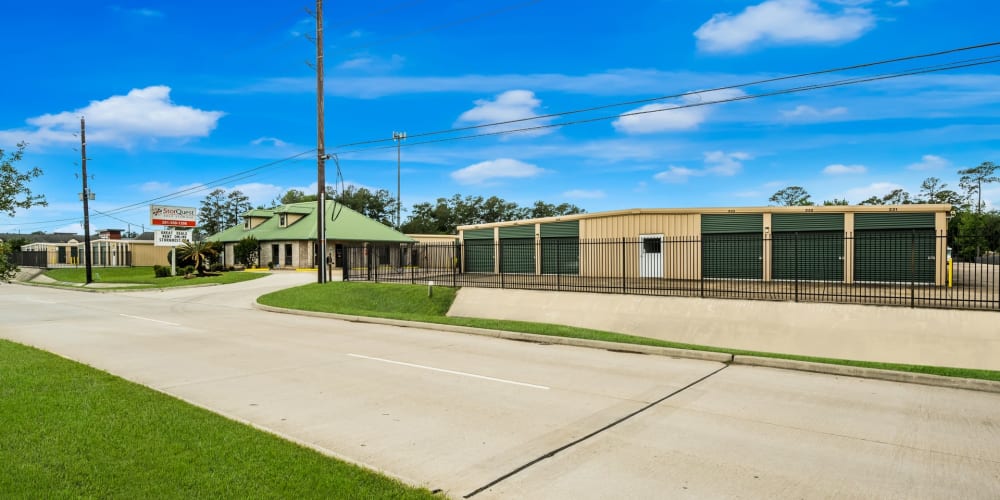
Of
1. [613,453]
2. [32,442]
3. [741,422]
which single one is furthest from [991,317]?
[32,442]

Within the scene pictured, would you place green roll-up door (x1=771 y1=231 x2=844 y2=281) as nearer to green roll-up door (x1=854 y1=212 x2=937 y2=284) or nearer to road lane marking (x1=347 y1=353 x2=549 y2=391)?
green roll-up door (x1=854 y1=212 x2=937 y2=284)

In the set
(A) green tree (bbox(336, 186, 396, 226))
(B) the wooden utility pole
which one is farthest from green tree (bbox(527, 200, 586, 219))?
(B) the wooden utility pole

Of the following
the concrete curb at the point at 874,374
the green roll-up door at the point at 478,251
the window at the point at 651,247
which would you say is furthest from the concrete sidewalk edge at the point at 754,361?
the green roll-up door at the point at 478,251

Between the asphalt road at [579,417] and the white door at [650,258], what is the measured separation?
14982 millimetres

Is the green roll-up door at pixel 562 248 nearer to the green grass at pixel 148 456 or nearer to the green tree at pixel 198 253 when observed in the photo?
the green tree at pixel 198 253

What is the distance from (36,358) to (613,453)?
938cm

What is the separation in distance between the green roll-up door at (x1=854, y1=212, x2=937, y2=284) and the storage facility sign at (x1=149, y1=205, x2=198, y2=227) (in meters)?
48.2

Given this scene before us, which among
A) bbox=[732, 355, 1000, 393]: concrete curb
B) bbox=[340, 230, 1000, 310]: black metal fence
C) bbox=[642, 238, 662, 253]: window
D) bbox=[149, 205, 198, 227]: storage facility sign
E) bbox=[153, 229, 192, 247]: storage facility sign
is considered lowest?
bbox=[732, 355, 1000, 393]: concrete curb

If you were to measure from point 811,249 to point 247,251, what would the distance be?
40993mm

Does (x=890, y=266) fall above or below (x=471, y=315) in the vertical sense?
above

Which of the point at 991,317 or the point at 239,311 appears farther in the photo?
the point at 239,311

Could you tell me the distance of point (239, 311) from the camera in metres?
20.2

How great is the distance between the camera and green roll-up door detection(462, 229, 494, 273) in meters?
34.7

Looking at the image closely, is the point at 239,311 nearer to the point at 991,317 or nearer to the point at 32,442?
the point at 32,442
